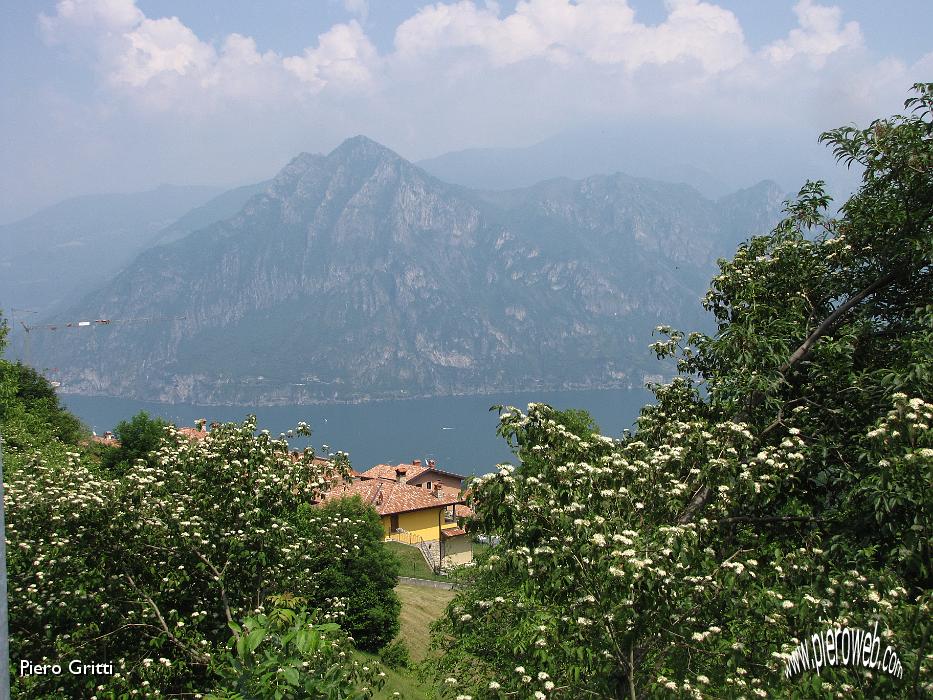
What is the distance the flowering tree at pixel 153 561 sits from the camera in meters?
10.9

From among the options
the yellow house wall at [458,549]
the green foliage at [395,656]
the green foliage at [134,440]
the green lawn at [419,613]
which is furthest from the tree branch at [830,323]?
the yellow house wall at [458,549]

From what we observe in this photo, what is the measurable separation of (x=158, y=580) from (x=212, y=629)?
1.23 meters

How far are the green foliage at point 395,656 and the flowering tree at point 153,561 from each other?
23.3 meters

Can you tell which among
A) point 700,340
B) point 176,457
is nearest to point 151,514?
point 176,457

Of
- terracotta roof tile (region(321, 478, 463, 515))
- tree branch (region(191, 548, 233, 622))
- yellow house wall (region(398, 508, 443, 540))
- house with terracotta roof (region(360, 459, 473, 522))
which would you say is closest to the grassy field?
terracotta roof tile (region(321, 478, 463, 515))

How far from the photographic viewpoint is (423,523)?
220 ft

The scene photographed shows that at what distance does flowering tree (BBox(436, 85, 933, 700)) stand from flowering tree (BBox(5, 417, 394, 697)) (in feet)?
12.7

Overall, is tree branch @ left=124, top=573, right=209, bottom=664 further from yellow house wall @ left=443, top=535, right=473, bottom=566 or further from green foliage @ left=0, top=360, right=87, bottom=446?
yellow house wall @ left=443, top=535, right=473, bottom=566

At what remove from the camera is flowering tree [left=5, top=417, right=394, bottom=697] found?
428 inches

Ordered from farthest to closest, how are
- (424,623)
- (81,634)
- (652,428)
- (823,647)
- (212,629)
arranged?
(424,623)
(212,629)
(81,634)
(652,428)
(823,647)

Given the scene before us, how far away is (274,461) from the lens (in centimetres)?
1207

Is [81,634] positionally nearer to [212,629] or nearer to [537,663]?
[212,629]

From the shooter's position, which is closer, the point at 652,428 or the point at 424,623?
the point at 652,428

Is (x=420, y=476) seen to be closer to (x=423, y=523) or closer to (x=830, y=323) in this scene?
(x=423, y=523)
